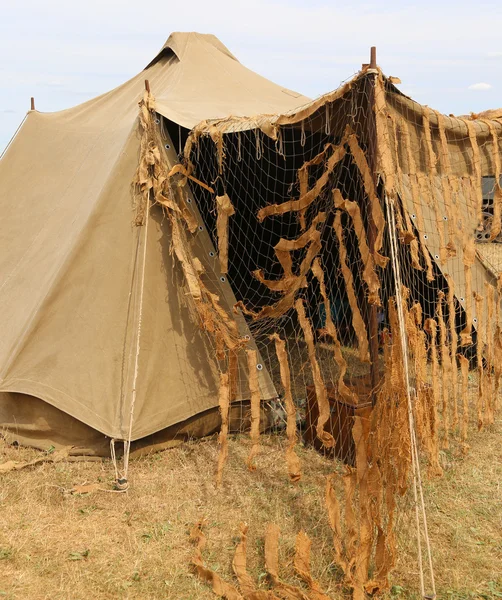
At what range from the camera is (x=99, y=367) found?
360cm

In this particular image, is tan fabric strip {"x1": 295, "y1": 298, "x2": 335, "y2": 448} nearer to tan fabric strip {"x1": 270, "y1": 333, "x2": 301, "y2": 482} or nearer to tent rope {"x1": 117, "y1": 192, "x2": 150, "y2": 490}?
tan fabric strip {"x1": 270, "y1": 333, "x2": 301, "y2": 482}

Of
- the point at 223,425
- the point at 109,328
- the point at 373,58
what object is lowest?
the point at 223,425

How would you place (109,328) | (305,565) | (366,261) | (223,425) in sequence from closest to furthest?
(305,565) < (366,261) < (223,425) < (109,328)

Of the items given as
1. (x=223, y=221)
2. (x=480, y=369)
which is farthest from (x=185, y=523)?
(x=480, y=369)

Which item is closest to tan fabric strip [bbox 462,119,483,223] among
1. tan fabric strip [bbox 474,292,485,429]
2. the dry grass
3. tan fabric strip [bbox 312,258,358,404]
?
tan fabric strip [bbox 312,258,358,404]

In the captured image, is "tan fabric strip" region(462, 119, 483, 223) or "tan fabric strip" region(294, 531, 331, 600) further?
"tan fabric strip" region(462, 119, 483, 223)

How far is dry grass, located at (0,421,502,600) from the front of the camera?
259 cm

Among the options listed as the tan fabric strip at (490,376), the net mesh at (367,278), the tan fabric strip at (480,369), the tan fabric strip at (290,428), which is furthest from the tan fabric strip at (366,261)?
the tan fabric strip at (490,376)

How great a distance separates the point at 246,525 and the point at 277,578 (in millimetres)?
370

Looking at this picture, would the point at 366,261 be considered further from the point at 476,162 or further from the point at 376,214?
the point at 476,162

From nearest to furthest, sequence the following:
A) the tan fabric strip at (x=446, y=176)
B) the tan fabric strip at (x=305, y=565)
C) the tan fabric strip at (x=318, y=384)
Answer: the tan fabric strip at (x=305, y=565) → the tan fabric strip at (x=446, y=176) → the tan fabric strip at (x=318, y=384)

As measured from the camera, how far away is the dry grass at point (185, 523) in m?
2.59

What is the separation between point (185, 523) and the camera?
119 inches

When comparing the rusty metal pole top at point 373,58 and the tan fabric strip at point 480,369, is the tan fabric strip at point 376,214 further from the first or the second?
the tan fabric strip at point 480,369
